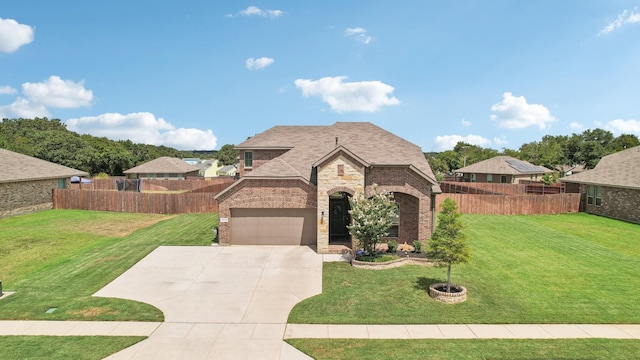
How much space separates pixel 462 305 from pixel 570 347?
351cm

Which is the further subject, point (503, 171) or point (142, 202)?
point (503, 171)

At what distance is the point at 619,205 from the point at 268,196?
28696 mm

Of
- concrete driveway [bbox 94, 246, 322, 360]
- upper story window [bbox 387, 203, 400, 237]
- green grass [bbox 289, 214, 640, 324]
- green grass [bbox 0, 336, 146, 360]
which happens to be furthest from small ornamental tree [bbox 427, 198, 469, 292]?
green grass [bbox 0, 336, 146, 360]

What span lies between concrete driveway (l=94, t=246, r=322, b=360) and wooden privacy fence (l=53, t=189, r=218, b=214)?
12.1m

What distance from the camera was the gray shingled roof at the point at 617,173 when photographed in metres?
28.5

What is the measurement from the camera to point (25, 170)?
32.0 metres

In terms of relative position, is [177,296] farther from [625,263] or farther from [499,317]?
[625,263]

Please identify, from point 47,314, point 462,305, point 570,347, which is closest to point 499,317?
point 462,305

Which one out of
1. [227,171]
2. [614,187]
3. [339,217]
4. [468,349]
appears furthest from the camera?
[227,171]

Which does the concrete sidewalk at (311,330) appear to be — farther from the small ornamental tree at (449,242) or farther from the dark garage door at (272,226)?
the dark garage door at (272,226)

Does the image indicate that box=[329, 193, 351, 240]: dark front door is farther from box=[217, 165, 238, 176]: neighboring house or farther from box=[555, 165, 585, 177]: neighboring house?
box=[217, 165, 238, 176]: neighboring house

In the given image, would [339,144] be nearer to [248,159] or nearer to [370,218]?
[370,218]

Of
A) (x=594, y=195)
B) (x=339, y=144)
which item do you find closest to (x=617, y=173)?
(x=594, y=195)

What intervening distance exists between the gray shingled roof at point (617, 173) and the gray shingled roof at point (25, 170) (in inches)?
1948
